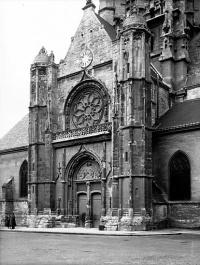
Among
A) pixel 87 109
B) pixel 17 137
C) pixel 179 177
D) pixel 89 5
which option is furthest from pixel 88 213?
pixel 89 5

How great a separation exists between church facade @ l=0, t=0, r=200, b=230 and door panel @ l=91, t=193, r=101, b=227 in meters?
0.07

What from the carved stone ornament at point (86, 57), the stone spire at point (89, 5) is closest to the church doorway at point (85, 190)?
the carved stone ornament at point (86, 57)

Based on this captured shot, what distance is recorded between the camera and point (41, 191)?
111 feet

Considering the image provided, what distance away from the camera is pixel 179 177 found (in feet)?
94.0

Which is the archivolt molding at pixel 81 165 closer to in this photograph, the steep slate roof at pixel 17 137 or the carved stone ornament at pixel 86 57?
the carved stone ornament at pixel 86 57

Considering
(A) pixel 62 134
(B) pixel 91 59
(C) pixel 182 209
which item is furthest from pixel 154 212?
(B) pixel 91 59

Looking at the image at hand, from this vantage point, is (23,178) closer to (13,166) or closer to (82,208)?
(13,166)

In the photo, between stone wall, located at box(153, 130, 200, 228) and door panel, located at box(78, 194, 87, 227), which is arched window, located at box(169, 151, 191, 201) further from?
door panel, located at box(78, 194, 87, 227)

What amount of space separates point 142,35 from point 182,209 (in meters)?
11.7

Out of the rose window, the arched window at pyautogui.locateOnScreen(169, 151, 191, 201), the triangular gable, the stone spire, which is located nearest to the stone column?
the rose window

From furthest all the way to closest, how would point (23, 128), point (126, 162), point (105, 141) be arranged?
1. point (23, 128)
2. point (105, 141)
3. point (126, 162)

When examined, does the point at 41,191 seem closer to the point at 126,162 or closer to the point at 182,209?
the point at 126,162

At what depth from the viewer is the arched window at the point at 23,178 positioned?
38062 millimetres

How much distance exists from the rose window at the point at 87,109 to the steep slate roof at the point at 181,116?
4793 millimetres
